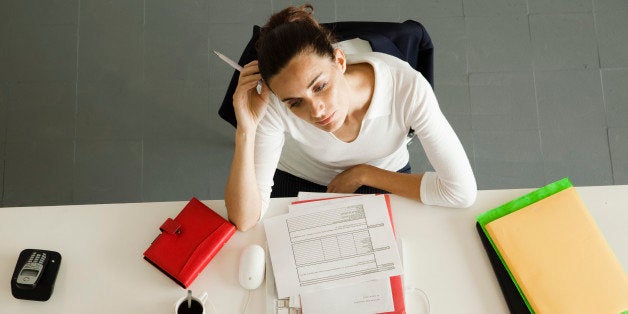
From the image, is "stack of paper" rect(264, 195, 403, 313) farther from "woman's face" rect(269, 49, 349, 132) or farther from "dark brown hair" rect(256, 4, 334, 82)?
"dark brown hair" rect(256, 4, 334, 82)

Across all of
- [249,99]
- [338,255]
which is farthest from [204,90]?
[338,255]

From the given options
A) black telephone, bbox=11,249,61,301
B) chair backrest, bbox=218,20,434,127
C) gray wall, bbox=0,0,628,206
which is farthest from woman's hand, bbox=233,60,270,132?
gray wall, bbox=0,0,628,206

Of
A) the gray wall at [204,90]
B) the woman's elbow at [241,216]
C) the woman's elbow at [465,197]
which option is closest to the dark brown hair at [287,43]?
the woman's elbow at [241,216]

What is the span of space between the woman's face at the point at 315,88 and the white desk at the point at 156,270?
26 centimetres

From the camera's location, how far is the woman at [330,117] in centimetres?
114

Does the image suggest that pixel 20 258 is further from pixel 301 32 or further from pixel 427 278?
pixel 427 278

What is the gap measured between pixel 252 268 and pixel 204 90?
1204 millimetres

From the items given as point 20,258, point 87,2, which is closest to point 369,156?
point 20,258

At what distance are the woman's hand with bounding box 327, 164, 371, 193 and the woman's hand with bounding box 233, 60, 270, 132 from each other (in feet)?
0.99

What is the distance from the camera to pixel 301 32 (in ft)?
3.71

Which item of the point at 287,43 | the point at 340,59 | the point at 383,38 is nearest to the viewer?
the point at 287,43

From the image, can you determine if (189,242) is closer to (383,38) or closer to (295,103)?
(295,103)

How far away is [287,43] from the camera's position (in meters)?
1.12

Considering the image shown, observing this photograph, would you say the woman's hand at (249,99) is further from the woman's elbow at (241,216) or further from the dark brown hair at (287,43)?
the woman's elbow at (241,216)
